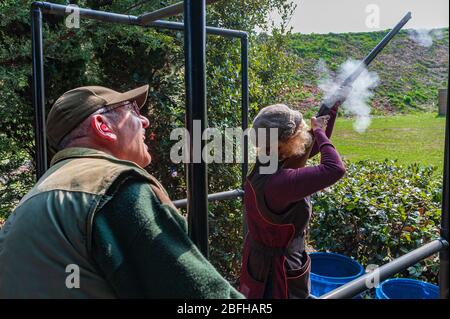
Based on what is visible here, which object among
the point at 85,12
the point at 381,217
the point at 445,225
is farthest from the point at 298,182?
the point at 381,217

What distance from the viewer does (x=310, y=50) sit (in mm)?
19172

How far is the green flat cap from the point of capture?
1362 millimetres

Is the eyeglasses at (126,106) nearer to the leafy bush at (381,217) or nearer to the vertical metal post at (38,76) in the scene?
the vertical metal post at (38,76)

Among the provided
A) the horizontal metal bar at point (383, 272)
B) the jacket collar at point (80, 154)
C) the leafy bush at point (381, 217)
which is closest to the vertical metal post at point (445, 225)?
the horizontal metal bar at point (383, 272)

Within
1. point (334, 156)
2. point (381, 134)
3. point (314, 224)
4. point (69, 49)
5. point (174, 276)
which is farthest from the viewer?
point (381, 134)

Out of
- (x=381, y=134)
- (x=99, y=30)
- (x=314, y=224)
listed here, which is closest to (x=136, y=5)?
(x=99, y=30)

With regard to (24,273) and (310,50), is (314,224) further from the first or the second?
(310,50)

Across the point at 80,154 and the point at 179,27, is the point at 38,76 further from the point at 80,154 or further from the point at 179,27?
the point at 80,154

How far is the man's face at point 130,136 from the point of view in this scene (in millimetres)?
1385

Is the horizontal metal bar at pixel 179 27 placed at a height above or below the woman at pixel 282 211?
above

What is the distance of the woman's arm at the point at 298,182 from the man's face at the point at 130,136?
32.6 inches

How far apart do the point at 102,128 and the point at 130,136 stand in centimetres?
10

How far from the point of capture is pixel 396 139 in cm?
1184
